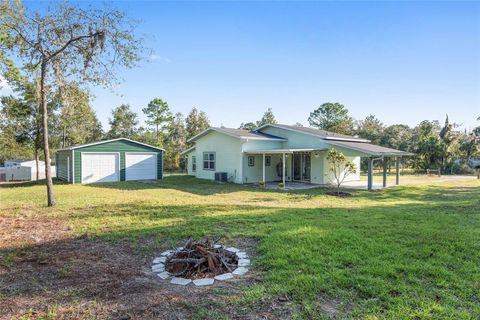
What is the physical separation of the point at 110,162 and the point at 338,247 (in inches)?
650

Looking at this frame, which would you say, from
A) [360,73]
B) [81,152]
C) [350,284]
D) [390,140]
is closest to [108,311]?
[350,284]

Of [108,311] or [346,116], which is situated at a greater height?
[346,116]

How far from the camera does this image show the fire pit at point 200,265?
12.1 feet

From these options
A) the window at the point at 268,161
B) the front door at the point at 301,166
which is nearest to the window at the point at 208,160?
the window at the point at 268,161

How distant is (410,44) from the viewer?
12633 millimetres

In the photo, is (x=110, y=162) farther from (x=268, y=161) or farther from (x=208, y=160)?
(x=268, y=161)

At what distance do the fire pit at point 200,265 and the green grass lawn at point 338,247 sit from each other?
0.33 meters

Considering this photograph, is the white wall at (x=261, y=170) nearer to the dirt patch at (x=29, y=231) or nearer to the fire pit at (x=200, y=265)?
the dirt patch at (x=29, y=231)

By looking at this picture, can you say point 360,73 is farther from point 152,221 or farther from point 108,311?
point 108,311

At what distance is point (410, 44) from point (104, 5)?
12.2 m

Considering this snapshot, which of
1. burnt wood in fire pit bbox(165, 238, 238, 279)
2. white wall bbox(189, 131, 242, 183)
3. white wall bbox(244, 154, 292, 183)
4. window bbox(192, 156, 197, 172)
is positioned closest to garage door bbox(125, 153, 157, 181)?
white wall bbox(189, 131, 242, 183)

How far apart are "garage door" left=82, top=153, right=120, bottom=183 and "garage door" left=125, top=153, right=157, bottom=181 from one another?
661 mm

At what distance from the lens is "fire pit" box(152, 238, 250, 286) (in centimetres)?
370

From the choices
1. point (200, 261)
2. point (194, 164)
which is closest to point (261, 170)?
point (194, 164)
